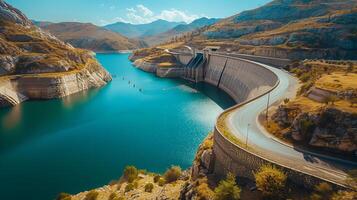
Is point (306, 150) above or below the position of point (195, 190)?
above

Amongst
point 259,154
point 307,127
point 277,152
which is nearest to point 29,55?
point 259,154

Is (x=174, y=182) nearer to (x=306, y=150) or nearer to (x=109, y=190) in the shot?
(x=109, y=190)

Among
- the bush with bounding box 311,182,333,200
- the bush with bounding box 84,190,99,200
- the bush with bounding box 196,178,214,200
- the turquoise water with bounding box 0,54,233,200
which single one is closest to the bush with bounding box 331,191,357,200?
the bush with bounding box 311,182,333,200

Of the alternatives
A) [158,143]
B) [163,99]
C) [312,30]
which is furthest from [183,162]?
[312,30]

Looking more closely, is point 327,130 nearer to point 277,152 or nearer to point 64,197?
point 277,152

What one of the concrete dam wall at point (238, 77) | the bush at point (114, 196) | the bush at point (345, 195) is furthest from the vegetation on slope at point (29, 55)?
the bush at point (345, 195)

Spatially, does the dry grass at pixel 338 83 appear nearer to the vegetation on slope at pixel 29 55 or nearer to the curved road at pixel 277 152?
the curved road at pixel 277 152
